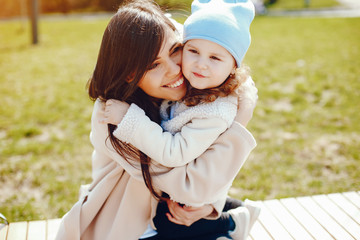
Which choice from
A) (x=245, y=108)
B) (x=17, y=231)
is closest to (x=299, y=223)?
(x=245, y=108)

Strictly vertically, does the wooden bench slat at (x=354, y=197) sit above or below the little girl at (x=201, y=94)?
below

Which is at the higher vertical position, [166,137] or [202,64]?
[202,64]

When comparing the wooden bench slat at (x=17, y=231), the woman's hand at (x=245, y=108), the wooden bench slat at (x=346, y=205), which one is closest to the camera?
the woman's hand at (x=245, y=108)

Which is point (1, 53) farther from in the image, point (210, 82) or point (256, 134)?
point (210, 82)

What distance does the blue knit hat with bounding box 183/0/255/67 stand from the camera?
1676 millimetres

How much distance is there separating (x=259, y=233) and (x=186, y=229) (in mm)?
599

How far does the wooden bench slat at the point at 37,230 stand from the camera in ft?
7.75

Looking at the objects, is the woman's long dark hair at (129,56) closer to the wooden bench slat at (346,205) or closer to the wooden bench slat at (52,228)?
the wooden bench slat at (52,228)

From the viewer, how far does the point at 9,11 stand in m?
14.6

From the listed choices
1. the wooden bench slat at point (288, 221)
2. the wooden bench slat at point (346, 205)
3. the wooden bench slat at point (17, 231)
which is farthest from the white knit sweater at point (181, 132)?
the wooden bench slat at point (346, 205)

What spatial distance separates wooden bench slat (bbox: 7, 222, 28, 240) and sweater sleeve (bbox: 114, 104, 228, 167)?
1.18m

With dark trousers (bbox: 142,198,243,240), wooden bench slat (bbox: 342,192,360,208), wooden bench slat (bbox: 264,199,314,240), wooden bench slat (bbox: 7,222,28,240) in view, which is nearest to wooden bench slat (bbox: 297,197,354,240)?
wooden bench slat (bbox: 264,199,314,240)

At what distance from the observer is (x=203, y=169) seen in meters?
1.83

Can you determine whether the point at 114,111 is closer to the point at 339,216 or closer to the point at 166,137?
the point at 166,137
